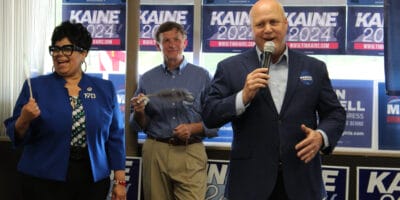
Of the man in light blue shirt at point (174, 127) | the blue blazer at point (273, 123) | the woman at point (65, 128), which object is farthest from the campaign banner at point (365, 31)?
the woman at point (65, 128)

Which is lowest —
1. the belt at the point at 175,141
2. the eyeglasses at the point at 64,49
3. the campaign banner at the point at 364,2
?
the belt at the point at 175,141

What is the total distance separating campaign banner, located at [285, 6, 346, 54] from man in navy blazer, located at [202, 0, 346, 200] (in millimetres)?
1606

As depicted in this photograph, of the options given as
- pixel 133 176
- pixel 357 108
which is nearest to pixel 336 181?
pixel 357 108

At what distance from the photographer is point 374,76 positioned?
331cm

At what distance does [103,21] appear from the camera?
11.8ft

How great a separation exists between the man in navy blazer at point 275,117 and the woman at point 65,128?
2.24 feet

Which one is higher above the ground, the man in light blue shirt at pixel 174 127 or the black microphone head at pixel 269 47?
the black microphone head at pixel 269 47

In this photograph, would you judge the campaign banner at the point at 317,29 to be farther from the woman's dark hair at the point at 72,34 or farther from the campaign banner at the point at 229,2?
the woman's dark hair at the point at 72,34

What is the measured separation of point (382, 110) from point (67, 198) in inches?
92.9

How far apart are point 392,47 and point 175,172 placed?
1.83 meters

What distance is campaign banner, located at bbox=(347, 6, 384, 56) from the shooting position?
10.8 feet

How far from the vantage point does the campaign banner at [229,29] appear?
11.3 feet

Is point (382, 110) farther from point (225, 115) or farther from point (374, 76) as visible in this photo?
point (225, 115)

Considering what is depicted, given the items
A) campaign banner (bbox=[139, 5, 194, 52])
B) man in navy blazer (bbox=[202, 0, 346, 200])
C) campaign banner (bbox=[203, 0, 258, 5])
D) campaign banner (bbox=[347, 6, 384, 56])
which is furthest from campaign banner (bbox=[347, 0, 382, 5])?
man in navy blazer (bbox=[202, 0, 346, 200])
